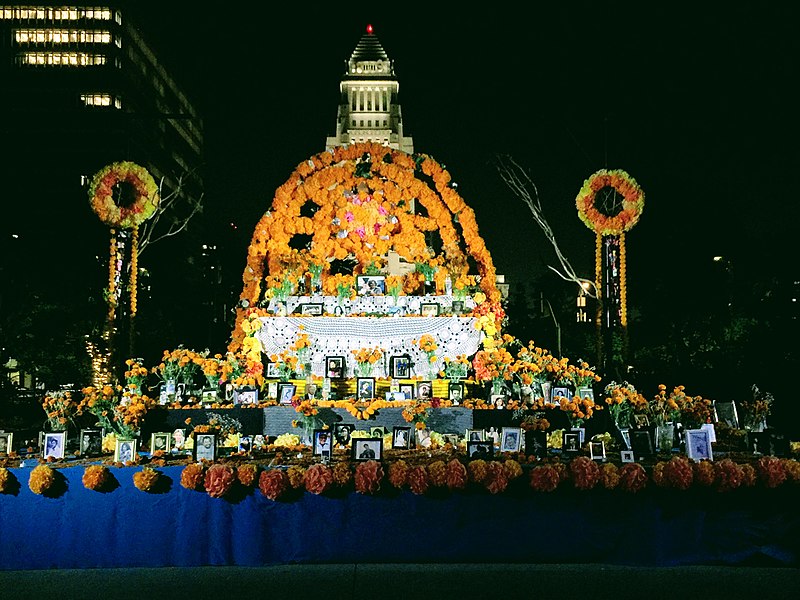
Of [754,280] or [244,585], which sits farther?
[754,280]

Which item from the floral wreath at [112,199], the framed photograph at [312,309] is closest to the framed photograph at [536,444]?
the framed photograph at [312,309]

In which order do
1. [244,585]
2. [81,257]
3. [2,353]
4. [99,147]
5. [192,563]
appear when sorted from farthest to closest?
[99,147] < [81,257] < [2,353] < [192,563] < [244,585]

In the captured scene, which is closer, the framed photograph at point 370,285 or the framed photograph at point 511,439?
the framed photograph at point 511,439

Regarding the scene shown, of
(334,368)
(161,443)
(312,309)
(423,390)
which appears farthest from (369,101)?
(161,443)

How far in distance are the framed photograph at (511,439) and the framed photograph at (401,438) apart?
3.88 ft

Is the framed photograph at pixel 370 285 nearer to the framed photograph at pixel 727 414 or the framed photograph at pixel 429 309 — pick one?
the framed photograph at pixel 429 309

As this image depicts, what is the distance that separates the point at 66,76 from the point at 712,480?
247ft

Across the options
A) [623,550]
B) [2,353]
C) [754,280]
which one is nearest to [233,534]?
[623,550]

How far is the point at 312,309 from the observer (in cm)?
1445

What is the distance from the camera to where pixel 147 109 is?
254ft

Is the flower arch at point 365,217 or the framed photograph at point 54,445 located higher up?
the flower arch at point 365,217

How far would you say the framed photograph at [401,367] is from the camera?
13742mm

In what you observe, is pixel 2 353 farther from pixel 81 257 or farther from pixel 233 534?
pixel 81 257

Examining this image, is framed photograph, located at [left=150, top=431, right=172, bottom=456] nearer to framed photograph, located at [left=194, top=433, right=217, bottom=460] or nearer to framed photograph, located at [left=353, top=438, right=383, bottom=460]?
framed photograph, located at [left=194, top=433, right=217, bottom=460]
